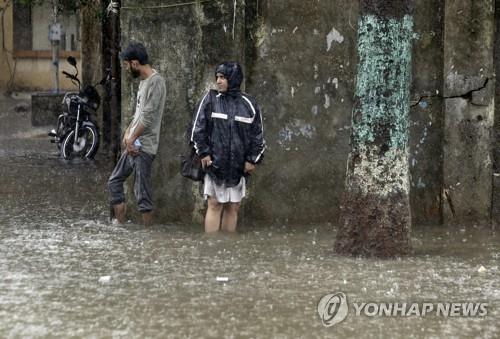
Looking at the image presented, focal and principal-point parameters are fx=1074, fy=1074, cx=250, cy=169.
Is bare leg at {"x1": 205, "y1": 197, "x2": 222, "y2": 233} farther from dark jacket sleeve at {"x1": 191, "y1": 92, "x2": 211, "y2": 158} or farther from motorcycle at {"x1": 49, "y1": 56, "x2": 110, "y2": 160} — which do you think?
motorcycle at {"x1": 49, "y1": 56, "x2": 110, "y2": 160}

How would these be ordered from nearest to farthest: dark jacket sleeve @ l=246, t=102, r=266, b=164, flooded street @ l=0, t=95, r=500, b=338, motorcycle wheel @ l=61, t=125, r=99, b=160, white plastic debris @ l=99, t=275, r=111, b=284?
flooded street @ l=0, t=95, r=500, b=338, white plastic debris @ l=99, t=275, r=111, b=284, dark jacket sleeve @ l=246, t=102, r=266, b=164, motorcycle wheel @ l=61, t=125, r=99, b=160

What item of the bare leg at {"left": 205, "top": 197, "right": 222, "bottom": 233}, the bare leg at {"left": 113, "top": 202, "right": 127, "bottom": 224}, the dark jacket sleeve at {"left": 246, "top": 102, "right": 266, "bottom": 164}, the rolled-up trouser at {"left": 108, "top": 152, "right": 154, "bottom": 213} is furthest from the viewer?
the bare leg at {"left": 113, "top": 202, "right": 127, "bottom": 224}

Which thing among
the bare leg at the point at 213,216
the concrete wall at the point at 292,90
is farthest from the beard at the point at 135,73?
the bare leg at the point at 213,216

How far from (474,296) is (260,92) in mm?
3743

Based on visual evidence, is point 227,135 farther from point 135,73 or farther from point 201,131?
point 135,73

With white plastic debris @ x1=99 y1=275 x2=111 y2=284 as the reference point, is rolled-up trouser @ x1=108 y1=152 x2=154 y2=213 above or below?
above

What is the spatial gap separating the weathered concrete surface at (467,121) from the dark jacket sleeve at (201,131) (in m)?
2.41

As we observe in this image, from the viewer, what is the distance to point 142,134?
31.6 ft

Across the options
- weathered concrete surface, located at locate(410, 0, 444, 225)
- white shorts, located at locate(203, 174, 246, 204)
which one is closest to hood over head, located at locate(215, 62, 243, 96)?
white shorts, located at locate(203, 174, 246, 204)

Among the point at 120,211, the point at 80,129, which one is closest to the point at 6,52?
the point at 80,129

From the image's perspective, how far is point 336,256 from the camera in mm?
8289

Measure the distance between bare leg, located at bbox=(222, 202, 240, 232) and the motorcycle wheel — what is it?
A: 6653mm

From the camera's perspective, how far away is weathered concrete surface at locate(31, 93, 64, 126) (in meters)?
20.5

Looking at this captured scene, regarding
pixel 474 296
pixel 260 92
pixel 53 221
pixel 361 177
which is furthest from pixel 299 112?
pixel 474 296
